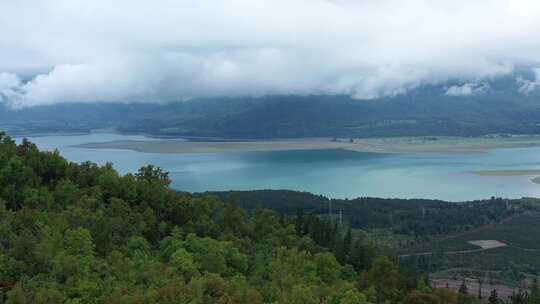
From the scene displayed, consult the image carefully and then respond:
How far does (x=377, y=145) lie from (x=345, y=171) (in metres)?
46.9

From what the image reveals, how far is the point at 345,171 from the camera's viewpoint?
300 feet

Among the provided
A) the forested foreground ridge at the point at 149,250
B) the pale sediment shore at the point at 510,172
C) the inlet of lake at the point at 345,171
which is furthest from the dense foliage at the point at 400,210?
the forested foreground ridge at the point at 149,250

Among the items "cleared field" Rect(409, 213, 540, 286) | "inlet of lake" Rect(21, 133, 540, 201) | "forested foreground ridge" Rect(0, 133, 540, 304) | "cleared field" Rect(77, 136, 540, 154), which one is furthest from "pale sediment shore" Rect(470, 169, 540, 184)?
"forested foreground ridge" Rect(0, 133, 540, 304)

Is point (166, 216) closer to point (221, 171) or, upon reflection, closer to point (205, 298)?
point (205, 298)

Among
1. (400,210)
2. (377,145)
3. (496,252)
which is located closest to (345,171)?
(400,210)

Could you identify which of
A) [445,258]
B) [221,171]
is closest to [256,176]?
[221,171]

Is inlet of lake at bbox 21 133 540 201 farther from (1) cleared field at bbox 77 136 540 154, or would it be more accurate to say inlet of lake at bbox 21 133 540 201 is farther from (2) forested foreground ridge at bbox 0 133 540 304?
(2) forested foreground ridge at bbox 0 133 540 304

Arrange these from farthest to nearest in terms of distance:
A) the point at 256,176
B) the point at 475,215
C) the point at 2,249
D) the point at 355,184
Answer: the point at 256,176 → the point at 355,184 → the point at 475,215 → the point at 2,249

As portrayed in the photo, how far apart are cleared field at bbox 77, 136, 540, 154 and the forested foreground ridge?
95374 mm

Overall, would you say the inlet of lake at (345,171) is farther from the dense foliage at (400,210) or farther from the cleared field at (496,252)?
the cleared field at (496,252)

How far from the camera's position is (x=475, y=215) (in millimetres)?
57375

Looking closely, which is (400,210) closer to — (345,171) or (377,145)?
(345,171)

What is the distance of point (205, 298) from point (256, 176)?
235 ft

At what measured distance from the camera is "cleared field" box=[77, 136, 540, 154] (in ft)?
405
